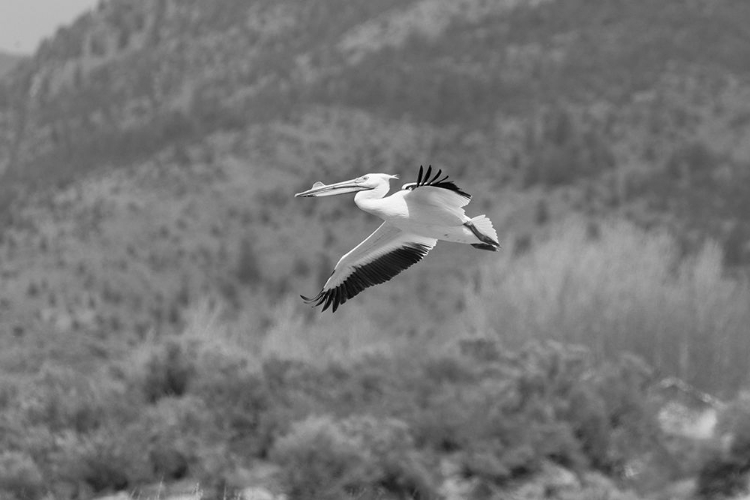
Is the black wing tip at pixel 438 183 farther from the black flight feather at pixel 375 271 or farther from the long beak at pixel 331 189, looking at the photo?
the black flight feather at pixel 375 271

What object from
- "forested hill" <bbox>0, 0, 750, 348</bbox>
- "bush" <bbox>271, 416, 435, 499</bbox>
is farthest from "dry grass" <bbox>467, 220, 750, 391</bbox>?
"bush" <bbox>271, 416, 435, 499</bbox>

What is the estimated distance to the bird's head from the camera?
724cm

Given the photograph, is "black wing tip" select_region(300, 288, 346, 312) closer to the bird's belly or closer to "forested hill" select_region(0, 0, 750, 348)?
the bird's belly

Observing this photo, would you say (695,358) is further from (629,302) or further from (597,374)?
(597,374)

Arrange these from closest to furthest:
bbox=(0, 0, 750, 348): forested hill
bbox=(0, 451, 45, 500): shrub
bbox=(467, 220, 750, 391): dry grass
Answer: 1. bbox=(0, 451, 45, 500): shrub
2. bbox=(467, 220, 750, 391): dry grass
3. bbox=(0, 0, 750, 348): forested hill

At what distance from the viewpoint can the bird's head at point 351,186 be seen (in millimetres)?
7242

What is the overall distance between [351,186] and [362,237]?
35642 millimetres

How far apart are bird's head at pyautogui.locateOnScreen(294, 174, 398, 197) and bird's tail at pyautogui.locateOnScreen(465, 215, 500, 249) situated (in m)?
0.52

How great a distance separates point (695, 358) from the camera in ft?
88.7

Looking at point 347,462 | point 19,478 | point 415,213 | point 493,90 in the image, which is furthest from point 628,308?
point 493,90

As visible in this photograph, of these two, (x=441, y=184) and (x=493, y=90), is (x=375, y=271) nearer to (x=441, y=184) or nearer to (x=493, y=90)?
(x=441, y=184)

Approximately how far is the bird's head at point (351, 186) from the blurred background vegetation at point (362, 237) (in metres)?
4.90

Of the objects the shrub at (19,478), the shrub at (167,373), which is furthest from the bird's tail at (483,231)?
the shrub at (167,373)

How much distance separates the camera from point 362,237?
43188 mm
